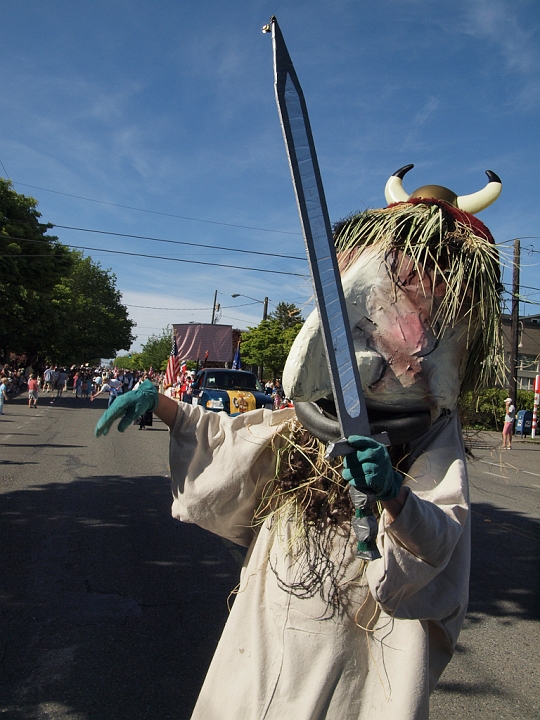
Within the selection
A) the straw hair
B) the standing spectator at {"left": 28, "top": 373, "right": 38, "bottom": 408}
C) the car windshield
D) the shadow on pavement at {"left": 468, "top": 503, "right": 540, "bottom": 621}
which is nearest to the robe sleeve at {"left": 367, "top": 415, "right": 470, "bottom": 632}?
the straw hair

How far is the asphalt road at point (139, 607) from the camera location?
123 inches

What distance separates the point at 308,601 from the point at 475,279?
1083 mm

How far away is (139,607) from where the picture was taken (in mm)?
4184

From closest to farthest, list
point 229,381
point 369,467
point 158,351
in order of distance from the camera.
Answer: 1. point 369,467
2. point 229,381
3. point 158,351

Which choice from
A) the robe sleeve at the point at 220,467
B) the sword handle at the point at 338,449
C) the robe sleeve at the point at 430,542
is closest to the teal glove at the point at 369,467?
the sword handle at the point at 338,449

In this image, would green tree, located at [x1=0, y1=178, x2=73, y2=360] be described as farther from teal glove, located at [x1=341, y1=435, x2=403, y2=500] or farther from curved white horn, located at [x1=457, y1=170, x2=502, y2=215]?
teal glove, located at [x1=341, y1=435, x2=403, y2=500]

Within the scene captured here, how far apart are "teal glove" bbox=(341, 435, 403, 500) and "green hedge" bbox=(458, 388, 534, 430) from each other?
0.80 meters

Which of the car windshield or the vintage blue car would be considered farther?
the car windshield

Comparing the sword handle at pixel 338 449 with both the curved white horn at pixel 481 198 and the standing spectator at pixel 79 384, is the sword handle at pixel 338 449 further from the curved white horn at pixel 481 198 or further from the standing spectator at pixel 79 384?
the standing spectator at pixel 79 384

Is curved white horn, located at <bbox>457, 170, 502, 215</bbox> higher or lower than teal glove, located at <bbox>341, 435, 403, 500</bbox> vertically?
higher

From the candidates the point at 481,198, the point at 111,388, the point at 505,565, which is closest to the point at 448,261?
the point at 481,198

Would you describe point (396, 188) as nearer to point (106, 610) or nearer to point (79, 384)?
point (106, 610)

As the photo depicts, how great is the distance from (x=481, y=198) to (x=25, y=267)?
27.6 meters

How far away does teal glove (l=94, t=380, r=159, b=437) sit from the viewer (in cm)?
175
